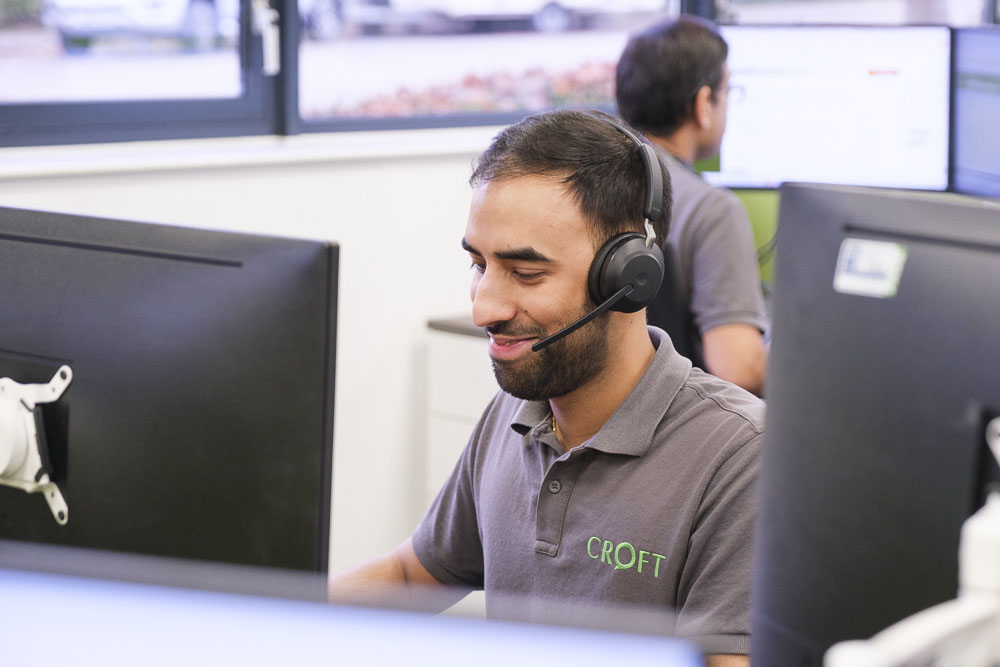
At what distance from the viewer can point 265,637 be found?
1.82ft

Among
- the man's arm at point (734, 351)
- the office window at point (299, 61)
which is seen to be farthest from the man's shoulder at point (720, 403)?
the office window at point (299, 61)

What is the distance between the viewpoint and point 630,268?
1.26m

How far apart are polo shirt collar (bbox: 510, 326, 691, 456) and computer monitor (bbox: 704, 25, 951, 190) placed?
1.47m

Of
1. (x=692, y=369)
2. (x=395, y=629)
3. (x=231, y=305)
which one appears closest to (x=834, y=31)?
(x=692, y=369)

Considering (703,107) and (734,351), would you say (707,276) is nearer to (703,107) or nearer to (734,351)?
(734,351)

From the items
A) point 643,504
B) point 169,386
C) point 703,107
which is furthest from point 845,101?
point 169,386

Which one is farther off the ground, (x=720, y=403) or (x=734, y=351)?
(x=720, y=403)

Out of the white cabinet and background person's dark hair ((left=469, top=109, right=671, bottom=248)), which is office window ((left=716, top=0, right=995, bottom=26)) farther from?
background person's dark hair ((left=469, top=109, right=671, bottom=248))

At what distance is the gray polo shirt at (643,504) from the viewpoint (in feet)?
3.69

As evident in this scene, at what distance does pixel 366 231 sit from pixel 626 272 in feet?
5.09

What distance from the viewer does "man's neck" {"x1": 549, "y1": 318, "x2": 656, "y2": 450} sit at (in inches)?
50.4

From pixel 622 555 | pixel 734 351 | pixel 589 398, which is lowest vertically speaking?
pixel 734 351

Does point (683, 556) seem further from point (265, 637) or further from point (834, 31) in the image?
point (834, 31)

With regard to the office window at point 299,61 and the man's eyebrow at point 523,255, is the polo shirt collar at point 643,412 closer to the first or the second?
the man's eyebrow at point 523,255
